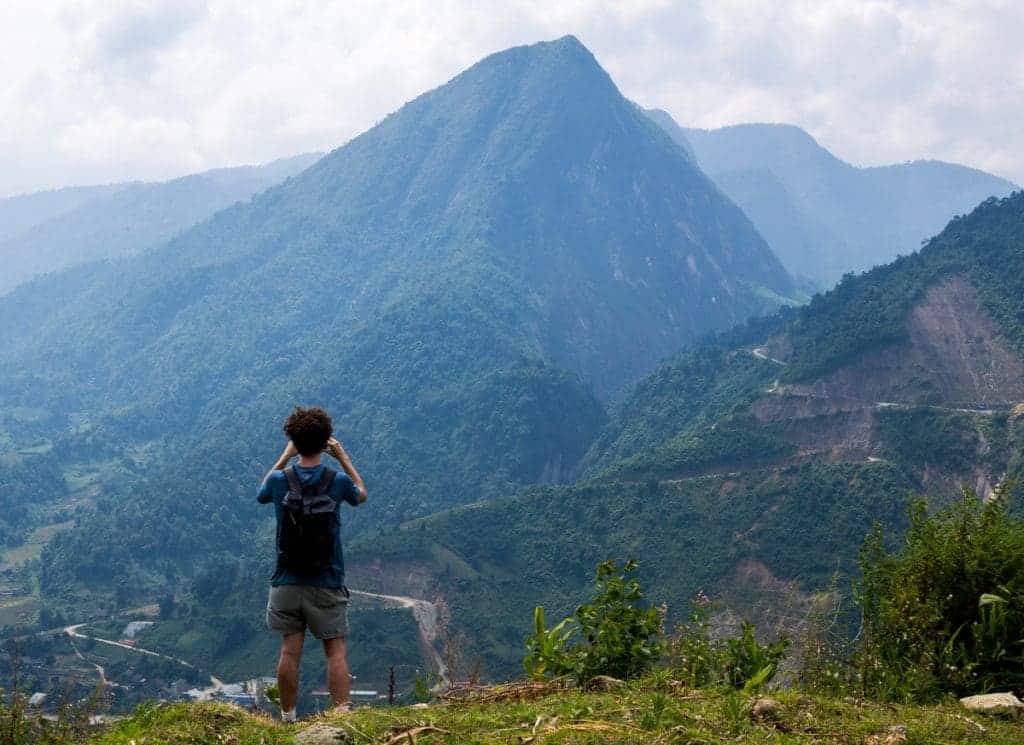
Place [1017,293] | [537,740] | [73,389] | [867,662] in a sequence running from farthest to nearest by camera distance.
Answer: [73,389] < [1017,293] < [867,662] < [537,740]

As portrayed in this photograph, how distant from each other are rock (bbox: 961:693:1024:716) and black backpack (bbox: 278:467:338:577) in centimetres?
404

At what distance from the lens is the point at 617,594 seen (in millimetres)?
6363

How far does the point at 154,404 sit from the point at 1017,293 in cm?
8368

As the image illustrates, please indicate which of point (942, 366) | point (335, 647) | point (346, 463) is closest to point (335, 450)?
point (346, 463)

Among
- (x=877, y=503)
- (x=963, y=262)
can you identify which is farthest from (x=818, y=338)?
(x=877, y=503)

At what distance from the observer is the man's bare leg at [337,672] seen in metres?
5.66

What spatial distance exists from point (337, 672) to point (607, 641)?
6.12 ft

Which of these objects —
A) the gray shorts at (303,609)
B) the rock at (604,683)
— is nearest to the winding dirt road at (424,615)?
the rock at (604,683)

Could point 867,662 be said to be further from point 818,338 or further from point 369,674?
point 818,338

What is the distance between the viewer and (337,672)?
5.71 m

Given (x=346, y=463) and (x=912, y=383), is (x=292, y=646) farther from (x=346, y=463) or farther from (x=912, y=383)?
(x=912, y=383)

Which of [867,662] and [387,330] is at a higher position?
[387,330]

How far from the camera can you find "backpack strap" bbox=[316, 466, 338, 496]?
5.53m

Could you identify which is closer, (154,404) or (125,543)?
(125,543)
